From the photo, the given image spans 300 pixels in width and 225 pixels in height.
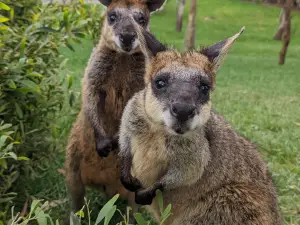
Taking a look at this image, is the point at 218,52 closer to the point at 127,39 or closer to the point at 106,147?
the point at 127,39

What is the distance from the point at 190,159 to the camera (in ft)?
11.0

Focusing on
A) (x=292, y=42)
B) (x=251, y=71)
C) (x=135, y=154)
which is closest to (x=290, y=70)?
(x=251, y=71)

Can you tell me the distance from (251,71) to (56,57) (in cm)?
1156

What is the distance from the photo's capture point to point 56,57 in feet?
14.9

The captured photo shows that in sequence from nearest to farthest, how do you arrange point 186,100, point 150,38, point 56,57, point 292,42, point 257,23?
point 186,100, point 150,38, point 56,57, point 292,42, point 257,23

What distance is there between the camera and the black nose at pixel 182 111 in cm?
287

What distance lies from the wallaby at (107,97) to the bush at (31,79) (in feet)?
0.71

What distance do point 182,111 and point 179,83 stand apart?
0.25 m

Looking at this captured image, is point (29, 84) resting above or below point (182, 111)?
below

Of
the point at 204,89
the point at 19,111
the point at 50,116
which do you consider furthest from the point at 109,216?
the point at 50,116

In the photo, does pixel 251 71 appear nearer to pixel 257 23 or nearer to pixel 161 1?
pixel 161 1

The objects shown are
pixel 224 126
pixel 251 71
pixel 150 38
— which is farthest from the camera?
pixel 251 71

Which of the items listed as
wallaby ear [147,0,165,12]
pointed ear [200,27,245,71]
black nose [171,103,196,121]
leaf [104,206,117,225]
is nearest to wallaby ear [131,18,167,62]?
pointed ear [200,27,245,71]

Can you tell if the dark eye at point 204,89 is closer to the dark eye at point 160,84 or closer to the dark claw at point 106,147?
the dark eye at point 160,84
